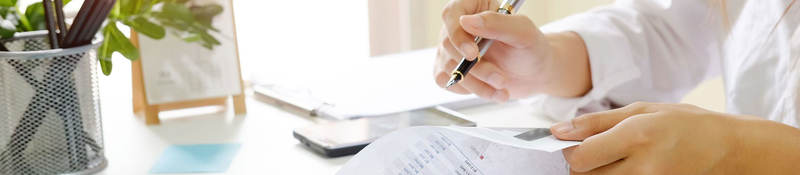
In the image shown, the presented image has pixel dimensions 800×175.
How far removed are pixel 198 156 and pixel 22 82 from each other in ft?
0.55

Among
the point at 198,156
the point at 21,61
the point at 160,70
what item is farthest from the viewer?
the point at 160,70

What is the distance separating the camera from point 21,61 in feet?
2.04

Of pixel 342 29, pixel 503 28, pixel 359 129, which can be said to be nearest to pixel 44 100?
pixel 359 129

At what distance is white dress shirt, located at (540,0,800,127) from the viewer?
716 millimetres

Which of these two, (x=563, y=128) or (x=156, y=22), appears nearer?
(x=563, y=128)

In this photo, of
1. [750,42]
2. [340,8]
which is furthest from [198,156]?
[340,8]

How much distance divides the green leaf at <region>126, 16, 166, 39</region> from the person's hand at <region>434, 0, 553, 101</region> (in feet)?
0.88

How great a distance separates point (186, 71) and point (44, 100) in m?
0.22

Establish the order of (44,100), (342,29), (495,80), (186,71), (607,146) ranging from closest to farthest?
(607,146)
(44,100)
(495,80)
(186,71)
(342,29)

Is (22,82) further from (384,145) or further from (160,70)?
(384,145)

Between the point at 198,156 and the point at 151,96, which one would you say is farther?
the point at 151,96

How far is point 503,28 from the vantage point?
681 millimetres

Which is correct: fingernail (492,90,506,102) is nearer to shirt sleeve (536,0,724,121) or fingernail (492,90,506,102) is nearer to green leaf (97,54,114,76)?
shirt sleeve (536,0,724,121)

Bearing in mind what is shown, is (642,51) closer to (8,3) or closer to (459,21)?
(459,21)
